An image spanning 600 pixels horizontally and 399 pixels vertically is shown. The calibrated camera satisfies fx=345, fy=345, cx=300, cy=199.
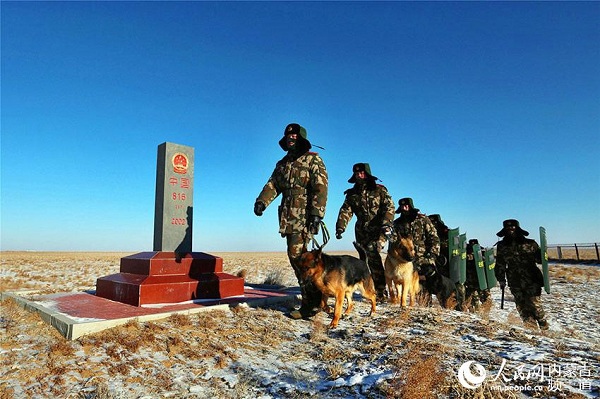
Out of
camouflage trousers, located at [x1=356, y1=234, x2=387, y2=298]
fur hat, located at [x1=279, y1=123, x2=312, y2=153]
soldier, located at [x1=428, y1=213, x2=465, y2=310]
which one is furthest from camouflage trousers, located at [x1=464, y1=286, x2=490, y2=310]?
fur hat, located at [x1=279, y1=123, x2=312, y2=153]

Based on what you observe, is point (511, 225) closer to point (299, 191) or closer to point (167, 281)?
point (299, 191)

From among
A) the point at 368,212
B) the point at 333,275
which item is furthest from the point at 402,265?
the point at 333,275

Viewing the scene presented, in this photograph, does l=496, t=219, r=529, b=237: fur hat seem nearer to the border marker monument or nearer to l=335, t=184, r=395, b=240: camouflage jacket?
l=335, t=184, r=395, b=240: camouflage jacket

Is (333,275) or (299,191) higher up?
(299,191)

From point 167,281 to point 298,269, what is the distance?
232 centimetres

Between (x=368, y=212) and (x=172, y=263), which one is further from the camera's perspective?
(x=368, y=212)

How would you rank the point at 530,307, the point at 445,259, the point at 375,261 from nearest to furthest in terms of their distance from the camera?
the point at 375,261 < the point at 530,307 < the point at 445,259

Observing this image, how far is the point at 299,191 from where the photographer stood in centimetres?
482

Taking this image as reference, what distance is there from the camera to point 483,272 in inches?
333

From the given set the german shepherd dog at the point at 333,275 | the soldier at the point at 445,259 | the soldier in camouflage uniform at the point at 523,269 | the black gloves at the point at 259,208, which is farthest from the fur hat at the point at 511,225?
the black gloves at the point at 259,208

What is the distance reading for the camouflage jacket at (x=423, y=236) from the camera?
7230 mm

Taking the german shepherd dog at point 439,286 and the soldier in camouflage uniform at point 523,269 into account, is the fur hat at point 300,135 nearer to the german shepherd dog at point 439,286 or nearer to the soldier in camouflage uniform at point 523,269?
the german shepherd dog at point 439,286

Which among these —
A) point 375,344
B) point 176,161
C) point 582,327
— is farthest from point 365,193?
point 582,327

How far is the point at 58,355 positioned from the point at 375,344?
3079mm
